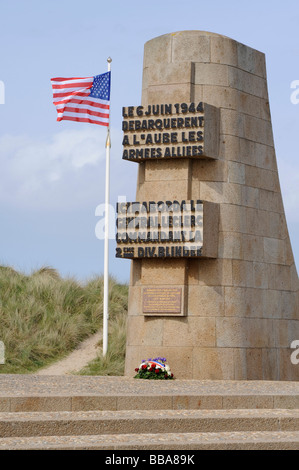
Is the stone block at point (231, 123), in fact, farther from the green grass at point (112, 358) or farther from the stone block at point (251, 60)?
the green grass at point (112, 358)


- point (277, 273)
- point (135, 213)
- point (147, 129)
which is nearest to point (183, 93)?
point (147, 129)

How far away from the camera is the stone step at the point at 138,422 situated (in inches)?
468

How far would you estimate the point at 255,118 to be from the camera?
1981 cm

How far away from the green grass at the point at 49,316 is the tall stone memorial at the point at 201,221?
6138mm

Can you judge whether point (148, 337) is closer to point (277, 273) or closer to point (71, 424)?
point (277, 273)

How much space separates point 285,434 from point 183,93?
29.7 feet

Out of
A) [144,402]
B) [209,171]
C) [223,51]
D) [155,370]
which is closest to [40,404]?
[144,402]

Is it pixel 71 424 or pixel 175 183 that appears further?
pixel 175 183

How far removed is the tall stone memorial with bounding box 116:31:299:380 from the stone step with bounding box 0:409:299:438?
508 centimetres

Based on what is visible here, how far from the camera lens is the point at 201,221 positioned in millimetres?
18109

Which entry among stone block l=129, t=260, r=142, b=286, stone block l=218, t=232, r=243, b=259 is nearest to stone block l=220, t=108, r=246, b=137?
stone block l=218, t=232, r=243, b=259

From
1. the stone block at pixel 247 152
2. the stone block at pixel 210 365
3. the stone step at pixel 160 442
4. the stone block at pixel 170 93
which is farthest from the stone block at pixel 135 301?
the stone step at pixel 160 442

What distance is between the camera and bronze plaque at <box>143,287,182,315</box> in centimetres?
1847
